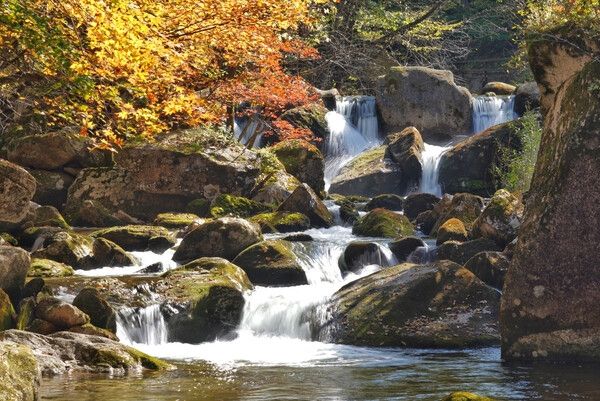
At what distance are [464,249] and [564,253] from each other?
6.84m

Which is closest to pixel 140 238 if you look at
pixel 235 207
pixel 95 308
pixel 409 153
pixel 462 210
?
pixel 235 207

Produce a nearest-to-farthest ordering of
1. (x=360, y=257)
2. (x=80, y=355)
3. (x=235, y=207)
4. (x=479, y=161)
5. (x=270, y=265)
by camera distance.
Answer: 1. (x=80, y=355)
2. (x=270, y=265)
3. (x=360, y=257)
4. (x=235, y=207)
5. (x=479, y=161)

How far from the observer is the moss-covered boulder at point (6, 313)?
12.4 meters

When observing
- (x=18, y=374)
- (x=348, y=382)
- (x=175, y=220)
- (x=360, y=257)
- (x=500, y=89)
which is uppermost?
(x=500, y=89)

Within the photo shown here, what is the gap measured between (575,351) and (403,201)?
48.1ft

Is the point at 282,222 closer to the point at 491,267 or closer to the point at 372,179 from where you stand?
the point at 491,267

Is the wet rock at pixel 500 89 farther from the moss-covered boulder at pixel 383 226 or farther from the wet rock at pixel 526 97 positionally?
the moss-covered boulder at pixel 383 226

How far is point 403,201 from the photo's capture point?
2517 cm

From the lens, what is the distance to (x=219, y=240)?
1750cm

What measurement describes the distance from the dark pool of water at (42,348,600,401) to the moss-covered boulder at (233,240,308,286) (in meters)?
4.62

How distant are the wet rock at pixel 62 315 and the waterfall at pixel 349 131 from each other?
1872cm

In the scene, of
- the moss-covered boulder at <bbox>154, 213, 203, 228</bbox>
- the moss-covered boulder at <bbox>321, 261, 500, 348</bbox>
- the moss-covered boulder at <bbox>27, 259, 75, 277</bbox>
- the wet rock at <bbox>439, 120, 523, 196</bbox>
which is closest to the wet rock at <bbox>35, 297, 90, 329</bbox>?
the moss-covered boulder at <bbox>27, 259, 75, 277</bbox>

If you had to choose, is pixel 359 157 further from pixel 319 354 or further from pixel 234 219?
pixel 319 354

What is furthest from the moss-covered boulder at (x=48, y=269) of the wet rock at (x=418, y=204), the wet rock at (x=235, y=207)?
the wet rock at (x=418, y=204)
